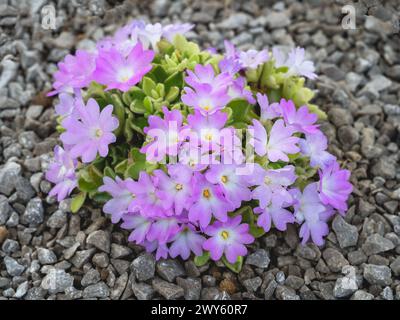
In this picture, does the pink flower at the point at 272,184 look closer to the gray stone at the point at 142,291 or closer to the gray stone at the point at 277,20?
the gray stone at the point at 142,291

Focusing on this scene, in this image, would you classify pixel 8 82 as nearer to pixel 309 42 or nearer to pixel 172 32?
pixel 172 32

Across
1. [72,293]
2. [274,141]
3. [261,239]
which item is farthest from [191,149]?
[72,293]

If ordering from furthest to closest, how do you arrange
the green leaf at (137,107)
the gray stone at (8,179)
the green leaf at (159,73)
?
the gray stone at (8,179), the green leaf at (159,73), the green leaf at (137,107)

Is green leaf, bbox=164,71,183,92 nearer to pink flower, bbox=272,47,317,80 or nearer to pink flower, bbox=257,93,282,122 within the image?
pink flower, bbox=257,93,282,122

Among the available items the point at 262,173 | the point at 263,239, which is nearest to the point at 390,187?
the point at 263,239

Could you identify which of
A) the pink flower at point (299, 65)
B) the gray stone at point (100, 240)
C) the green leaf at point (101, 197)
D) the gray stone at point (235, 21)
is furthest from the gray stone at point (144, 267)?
the gray stone at point (235, 21)

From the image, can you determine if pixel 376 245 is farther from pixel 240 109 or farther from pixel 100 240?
pixel 100 240
